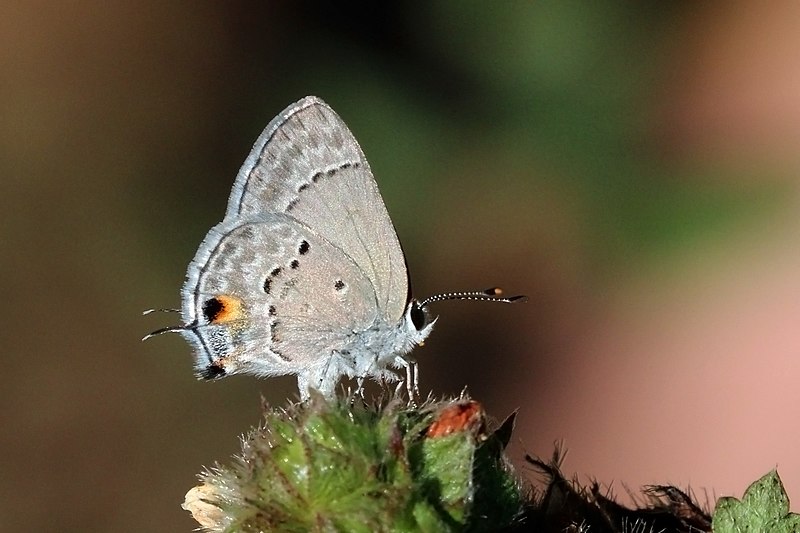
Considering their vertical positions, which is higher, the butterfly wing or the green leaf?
the butterfly wing

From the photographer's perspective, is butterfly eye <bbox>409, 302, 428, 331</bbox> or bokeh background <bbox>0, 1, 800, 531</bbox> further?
bokeh background <bbox>0, 1, 800, 531</bbox>

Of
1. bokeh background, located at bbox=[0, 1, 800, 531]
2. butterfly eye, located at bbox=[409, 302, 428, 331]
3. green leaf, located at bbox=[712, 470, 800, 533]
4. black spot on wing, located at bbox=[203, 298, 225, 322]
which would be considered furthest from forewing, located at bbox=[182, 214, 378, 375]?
bokeh background, located at bbox=[0, 1, 800, 531]

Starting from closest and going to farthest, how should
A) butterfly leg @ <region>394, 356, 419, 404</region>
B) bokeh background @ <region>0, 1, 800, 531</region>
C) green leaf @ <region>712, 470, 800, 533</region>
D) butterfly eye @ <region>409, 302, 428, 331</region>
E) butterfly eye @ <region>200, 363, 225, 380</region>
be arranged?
green leaf @ <region>712, 470, 800, 533</region> → butterfly leg @ <region>394, 356, 419, 404</region> → butterfly eye @ <region>200, 363, 225, 380</region> → butterfly eye @ <region>409, 302, 428, 331</region> → bokeh background @ <region>0, 1, 800, 531</region>

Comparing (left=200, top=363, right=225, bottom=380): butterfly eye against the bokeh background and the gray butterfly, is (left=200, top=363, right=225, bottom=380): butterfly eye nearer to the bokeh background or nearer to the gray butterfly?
the gray butterfly

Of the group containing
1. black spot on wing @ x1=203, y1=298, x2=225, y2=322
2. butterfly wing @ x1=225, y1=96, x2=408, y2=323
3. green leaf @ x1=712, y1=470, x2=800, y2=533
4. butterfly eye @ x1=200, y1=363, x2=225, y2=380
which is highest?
butterfly wing @ x1=225, y1=96, x2=408, y2=323

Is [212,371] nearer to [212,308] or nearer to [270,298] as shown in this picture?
[212,308]

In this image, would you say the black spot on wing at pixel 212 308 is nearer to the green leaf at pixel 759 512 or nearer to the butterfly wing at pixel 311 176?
the butterfly wing at pixel 311 176

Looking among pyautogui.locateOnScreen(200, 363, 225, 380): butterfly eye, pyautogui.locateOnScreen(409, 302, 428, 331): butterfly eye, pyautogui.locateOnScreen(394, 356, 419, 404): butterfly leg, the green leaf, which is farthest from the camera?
pyautogui.locateOnScreen(409, 302, 428, 331): butterfly eye

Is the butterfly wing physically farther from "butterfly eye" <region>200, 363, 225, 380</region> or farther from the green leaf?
the green leaf

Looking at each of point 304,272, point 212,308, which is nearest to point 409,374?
point 304,272

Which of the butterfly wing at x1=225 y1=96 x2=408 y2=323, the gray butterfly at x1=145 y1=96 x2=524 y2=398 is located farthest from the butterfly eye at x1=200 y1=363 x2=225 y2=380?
the butterfly wing at x1=225 y1=96 x2=408 y2=323
